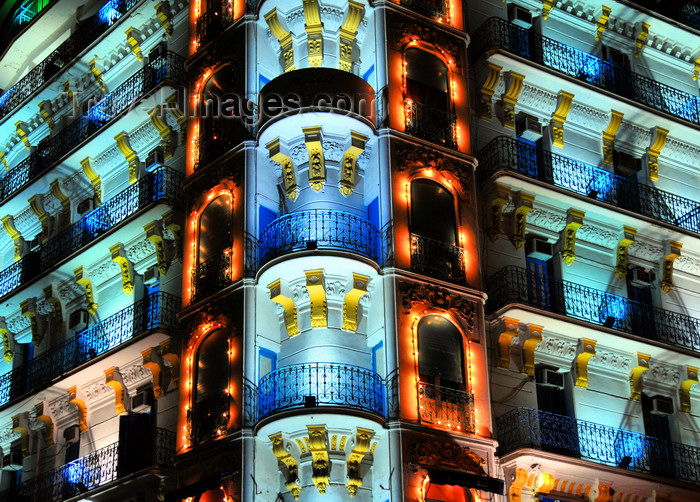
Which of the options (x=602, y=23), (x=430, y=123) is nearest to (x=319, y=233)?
(x=430, y=123)

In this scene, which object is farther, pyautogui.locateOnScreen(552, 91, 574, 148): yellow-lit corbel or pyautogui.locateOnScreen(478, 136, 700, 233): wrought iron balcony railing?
pyautogui.locateOnScreen(552, 91, 574, 148): yellow-lit corbel

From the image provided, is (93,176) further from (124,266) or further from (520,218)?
(520,218)

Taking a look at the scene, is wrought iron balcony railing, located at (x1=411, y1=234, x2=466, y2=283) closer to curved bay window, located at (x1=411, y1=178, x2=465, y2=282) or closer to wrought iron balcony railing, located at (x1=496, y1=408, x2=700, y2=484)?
curved bay window, located at (x1=411, y1=178, x2=465, y2=282)

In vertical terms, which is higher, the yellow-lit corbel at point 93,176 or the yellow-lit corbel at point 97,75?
the yellow-lit corbel at point 97,75

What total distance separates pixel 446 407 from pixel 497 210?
5471 millimetres

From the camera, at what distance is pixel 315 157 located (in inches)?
965

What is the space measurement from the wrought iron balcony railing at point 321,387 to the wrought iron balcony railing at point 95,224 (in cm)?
610

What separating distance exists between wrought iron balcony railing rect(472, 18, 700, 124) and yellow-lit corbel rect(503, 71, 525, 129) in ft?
2.03

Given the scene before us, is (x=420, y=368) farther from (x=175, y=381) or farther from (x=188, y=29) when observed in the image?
(x=188, y=29)

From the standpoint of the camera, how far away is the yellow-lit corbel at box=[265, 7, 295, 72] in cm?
2642

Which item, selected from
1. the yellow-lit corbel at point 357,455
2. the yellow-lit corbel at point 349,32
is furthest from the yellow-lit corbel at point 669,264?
the yellow-lit corbel at point 357,455

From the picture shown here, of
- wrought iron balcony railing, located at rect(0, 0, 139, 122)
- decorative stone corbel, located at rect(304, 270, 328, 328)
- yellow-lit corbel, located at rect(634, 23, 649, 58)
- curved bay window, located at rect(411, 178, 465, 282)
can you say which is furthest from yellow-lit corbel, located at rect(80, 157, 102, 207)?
yellow-lit corbel, located at rect(634, 23, 649, 58)

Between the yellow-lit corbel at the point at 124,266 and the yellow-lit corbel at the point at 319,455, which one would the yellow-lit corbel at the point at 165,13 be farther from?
the yellow-lit corbel at the point at 319,455

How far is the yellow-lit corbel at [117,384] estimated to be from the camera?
26.2 metres
